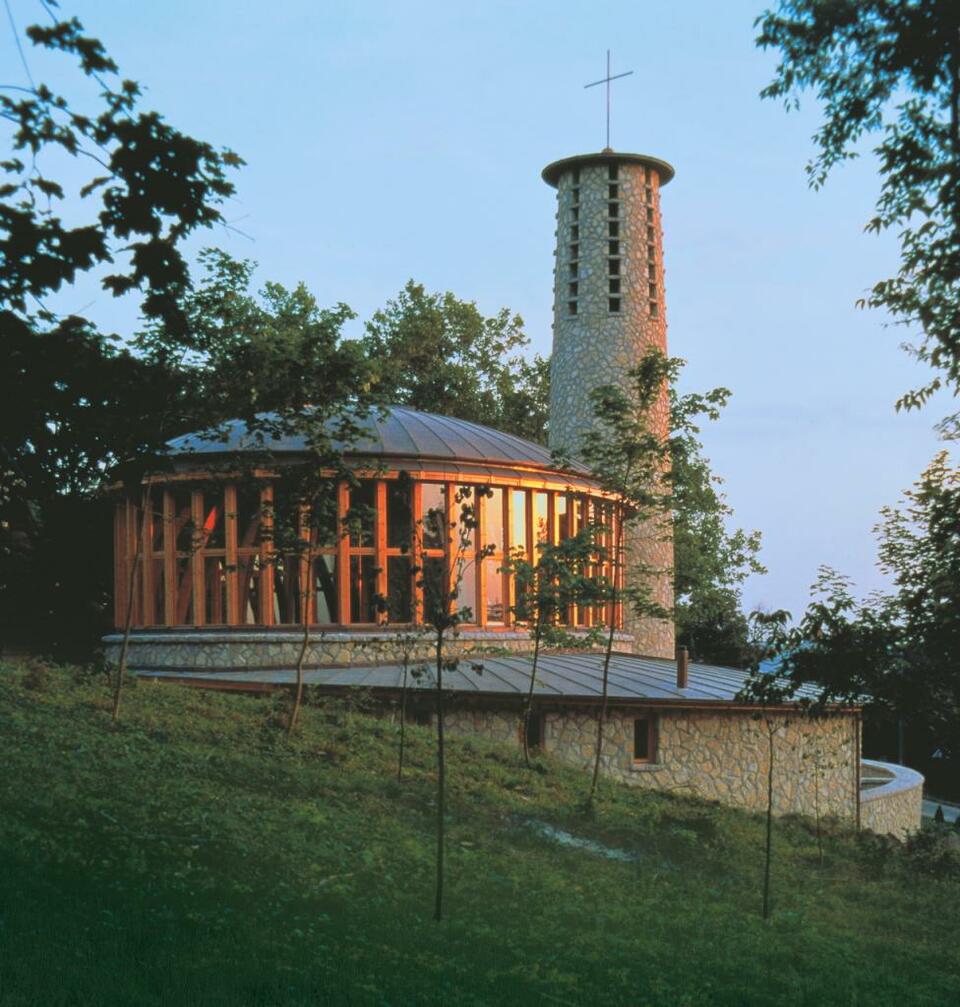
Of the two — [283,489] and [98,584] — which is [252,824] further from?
[98,584]

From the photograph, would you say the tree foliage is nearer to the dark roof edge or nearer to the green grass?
the green grass

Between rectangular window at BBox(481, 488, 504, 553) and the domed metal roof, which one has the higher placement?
the domed metal roof

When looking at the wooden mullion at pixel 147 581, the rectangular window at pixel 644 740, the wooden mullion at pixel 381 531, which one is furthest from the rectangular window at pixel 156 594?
the rectangular window at pixel 644 740

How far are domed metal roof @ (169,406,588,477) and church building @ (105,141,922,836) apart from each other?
0.05 metres

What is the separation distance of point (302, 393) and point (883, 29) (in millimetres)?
8306

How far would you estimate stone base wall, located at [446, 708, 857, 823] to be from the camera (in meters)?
21.7

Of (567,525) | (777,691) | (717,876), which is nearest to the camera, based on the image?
(777,691)

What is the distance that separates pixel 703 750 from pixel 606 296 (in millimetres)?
14486

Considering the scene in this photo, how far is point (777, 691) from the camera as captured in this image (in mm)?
11727

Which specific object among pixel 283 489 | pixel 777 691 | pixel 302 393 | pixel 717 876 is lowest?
pixel 717 876

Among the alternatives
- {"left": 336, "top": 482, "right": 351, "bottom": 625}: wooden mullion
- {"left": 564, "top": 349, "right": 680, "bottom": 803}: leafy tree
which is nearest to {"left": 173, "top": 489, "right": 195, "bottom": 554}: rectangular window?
{"left": 336, "top": 482, "right": 351, "bottom": 625}: wooden mullion

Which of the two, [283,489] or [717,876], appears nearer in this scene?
[717,876]

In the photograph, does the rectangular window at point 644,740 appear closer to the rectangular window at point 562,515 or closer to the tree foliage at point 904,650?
the rectangular window at point 562,515

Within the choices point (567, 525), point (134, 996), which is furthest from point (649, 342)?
point (134, 996)
